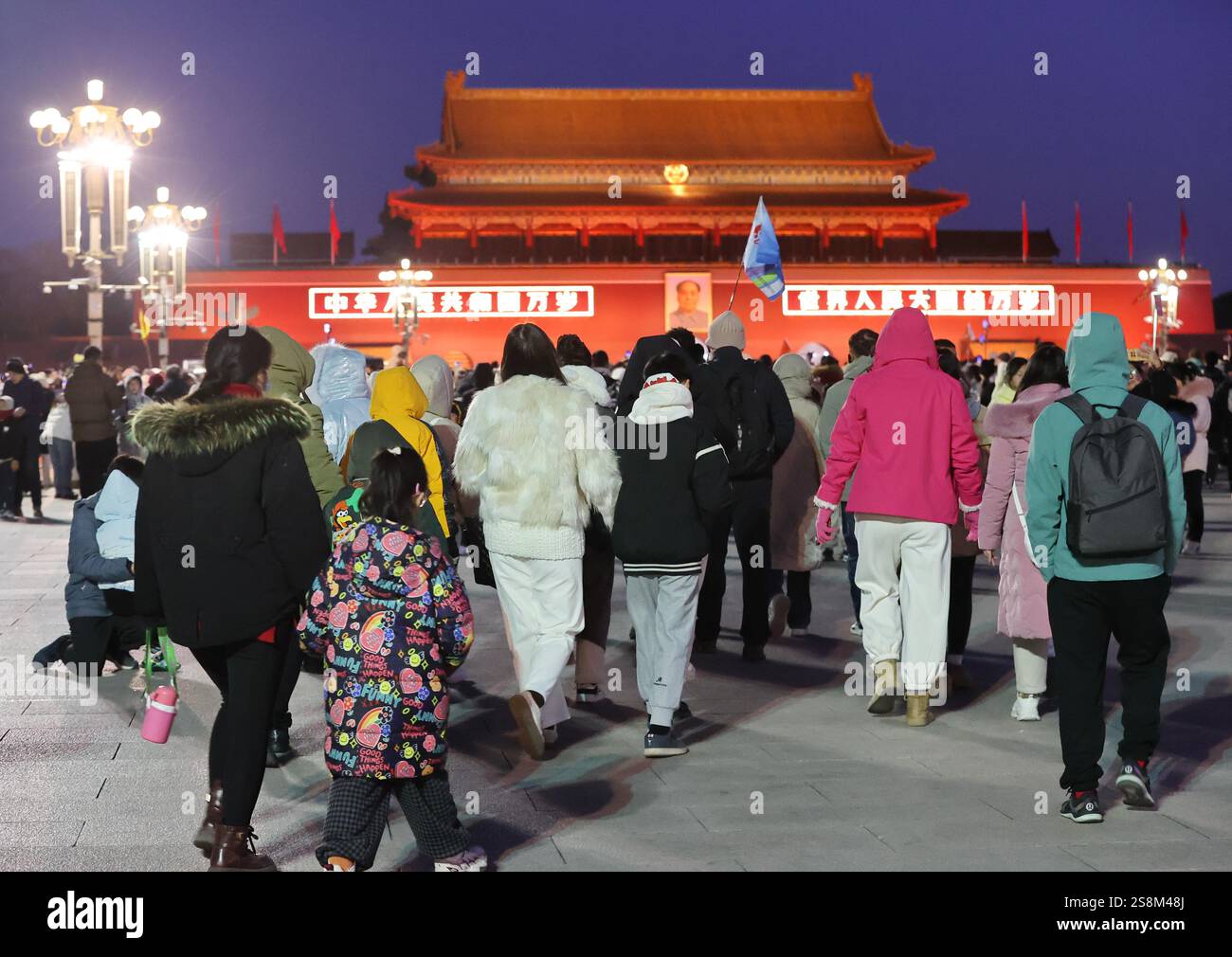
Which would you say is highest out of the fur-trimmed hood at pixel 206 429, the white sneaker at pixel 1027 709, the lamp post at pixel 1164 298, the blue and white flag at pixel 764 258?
the lamp post at pixel 1164 298

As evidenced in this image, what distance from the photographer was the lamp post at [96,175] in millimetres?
15414

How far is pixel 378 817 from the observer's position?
3.99 metres

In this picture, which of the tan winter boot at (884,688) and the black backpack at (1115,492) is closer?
the black backpack at (1115,492)

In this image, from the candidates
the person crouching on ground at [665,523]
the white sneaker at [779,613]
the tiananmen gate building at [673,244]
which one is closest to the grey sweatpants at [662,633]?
the person crouching on ground at [665,523]

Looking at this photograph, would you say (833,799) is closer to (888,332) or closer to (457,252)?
(888,332)

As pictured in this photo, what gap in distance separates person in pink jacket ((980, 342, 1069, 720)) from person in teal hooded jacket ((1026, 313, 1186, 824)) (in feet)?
4.16

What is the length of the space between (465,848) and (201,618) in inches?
37.3

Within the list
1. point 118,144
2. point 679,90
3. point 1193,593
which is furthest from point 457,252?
point 1193,593

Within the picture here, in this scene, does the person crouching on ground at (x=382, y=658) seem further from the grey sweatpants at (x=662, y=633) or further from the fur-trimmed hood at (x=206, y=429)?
the grey sweatpants at (x=662, y=633)

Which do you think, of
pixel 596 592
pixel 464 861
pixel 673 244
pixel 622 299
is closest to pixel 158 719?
pixel 464 861

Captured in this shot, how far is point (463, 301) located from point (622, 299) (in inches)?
156

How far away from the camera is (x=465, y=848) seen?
410cm

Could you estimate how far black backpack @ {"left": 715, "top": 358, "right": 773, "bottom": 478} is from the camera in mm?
7469

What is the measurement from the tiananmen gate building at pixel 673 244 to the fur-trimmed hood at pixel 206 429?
31825 mm
